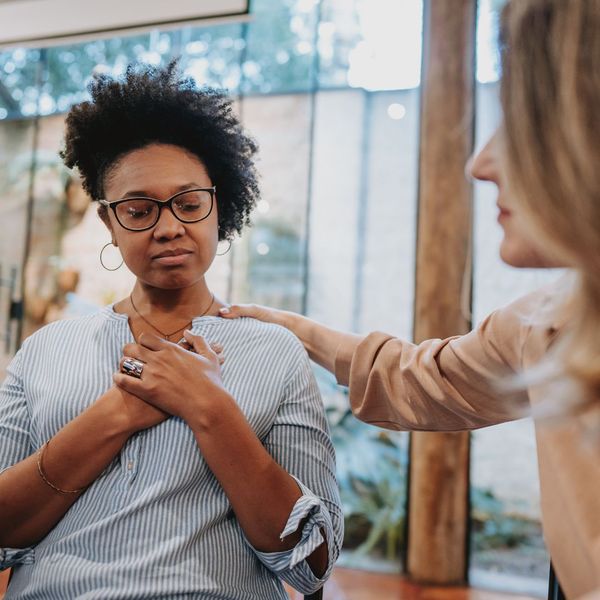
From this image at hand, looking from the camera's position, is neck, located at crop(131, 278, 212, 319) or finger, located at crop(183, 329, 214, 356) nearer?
finger, located at crop(183, 329, 214, 356)

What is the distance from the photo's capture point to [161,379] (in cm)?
123

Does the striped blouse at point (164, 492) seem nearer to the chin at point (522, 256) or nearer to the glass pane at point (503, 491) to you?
the chin at point (522, 256)

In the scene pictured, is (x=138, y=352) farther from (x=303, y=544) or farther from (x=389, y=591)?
(x=389, y=591)

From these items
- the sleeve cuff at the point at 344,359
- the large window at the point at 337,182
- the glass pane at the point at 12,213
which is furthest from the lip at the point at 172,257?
the glass pane at the point at 12,213

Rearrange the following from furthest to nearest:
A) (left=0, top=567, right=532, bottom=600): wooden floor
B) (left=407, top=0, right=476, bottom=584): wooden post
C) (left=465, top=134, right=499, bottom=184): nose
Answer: (left=407, top=0, right=476, bottom=584): wooden post
(left=0, top=567, right=532, bottom=600): wooden floor
(left=465, top=134, right=499, bottom=184): nose

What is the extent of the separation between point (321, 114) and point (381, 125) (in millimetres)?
382

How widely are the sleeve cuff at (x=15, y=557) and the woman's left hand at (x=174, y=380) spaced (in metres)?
0.37

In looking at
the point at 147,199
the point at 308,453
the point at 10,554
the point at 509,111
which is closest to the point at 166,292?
the point at 147,199

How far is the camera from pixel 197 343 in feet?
4.38

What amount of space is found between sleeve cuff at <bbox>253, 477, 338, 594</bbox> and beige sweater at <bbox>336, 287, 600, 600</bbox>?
0.28 m

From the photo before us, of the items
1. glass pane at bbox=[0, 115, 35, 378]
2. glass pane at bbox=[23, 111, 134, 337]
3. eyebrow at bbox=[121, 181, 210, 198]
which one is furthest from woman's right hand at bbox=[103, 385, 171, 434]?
glass pane at bbox=[0, 115, 35, 378]

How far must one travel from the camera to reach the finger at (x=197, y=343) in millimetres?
1320

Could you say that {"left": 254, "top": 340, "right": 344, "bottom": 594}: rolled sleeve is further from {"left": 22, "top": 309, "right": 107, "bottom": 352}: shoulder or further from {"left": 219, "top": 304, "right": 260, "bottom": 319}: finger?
{"left": 22, "top": 309, "right": 107, "bottom": 352}: shoulder

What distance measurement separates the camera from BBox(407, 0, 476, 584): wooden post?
3514mm
